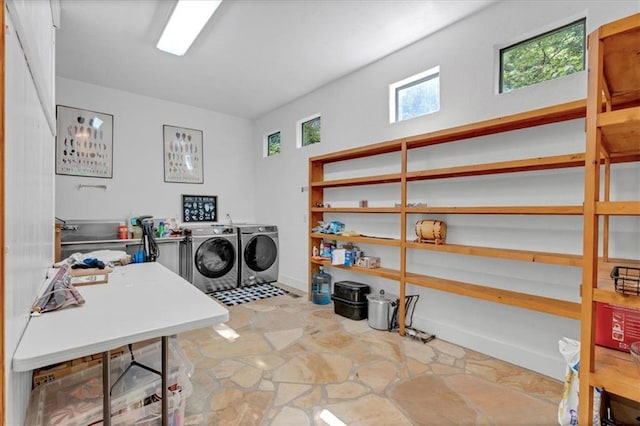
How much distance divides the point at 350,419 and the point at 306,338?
3.79ft

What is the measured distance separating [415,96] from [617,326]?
2.71 m

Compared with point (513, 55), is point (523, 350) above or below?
below

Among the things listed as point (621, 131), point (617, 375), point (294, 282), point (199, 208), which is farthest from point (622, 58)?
point (199, 208)

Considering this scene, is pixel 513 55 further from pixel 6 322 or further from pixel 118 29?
pixel 118 29

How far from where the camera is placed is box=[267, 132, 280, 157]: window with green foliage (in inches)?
209

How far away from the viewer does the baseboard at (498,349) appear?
2.21m

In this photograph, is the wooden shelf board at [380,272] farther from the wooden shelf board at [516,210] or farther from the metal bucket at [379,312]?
the wooden shelf board at [516,210]

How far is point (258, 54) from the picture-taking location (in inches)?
131

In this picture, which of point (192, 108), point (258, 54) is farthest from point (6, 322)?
point (192, 108)

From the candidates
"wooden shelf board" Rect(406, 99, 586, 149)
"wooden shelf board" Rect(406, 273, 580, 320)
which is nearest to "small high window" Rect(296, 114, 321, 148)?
"wooden shelf board" Rect(406, 99, 586, 149)

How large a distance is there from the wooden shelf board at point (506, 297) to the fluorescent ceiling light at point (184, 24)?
3.04 m

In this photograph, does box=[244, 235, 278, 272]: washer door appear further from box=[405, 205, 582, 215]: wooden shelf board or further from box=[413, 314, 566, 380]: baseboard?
box=[405, 205, 582, 215]: wooden shelf board

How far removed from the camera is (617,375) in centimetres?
99

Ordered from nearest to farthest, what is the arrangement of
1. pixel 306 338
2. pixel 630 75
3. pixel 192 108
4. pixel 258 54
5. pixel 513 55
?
pixel 630 75 < pixel 513 55 < pixel 306 338 < pixel 258 54 < pixel 192 108
